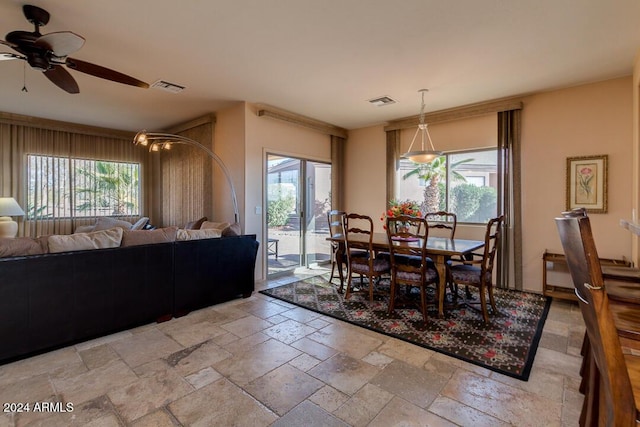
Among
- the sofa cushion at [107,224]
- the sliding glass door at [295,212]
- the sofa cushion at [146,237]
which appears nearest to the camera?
the sofa cushion at [146,237]

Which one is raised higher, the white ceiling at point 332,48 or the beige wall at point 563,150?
the white ceiling at point 332,48

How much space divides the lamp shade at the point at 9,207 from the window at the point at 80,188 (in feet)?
2.15

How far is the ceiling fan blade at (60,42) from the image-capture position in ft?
6.52

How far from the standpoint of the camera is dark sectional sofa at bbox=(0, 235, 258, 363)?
2295mm

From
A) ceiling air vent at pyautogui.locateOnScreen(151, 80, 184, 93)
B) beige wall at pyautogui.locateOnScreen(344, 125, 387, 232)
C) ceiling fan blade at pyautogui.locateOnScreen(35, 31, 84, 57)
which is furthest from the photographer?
beige wall at pyautogui.locateOnScreen(344, 125, 387, 232)

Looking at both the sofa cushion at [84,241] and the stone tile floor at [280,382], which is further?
the sofa cushion at [84,241]

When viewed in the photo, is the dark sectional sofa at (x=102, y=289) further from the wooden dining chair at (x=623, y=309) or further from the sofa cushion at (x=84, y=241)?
the wooden dining chair at (x=623, y=309)

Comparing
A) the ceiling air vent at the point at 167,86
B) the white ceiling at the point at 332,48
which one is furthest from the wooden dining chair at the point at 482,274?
the ceiling air vent at the point at 167,86

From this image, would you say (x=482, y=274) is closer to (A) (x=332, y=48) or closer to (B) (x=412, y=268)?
(B) (x=412, y=268)

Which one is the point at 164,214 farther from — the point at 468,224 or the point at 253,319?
the point at 468,224

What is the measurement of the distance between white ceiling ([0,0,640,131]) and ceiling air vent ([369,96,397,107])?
0.11m

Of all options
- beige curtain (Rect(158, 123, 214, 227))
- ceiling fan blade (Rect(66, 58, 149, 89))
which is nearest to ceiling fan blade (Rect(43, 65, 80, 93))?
ceiling fan blade (Rect(66, 58, 149, 89))

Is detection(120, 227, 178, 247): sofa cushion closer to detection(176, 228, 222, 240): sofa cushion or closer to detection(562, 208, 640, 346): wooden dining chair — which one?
detection(176, 228, 222, 240): sofa cushion

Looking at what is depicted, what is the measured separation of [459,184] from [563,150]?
4.49ft
